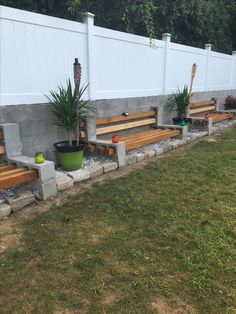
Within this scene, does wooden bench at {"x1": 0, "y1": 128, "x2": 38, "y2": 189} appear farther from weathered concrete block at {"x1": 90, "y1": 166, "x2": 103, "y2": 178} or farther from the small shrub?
the small shrub

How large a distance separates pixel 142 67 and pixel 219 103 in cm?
480

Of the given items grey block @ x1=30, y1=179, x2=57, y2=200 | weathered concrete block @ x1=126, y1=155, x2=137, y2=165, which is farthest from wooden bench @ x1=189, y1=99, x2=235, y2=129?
grey block @ x1=30, y1=179, x2=57, y2=200

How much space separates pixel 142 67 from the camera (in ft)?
18.7

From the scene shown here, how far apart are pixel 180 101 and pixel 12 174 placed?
4722 mm

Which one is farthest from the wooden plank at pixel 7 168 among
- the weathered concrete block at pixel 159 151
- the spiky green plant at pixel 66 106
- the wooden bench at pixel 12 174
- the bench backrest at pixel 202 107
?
the bench backrest at pixel 202 107

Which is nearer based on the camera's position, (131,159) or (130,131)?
(131,159)

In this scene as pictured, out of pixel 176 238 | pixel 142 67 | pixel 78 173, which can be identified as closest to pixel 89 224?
pixel 176 238

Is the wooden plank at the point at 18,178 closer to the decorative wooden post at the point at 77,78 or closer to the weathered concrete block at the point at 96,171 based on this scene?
the weathered concrete block at the point at 96,171

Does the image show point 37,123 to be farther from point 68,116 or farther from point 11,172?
point 11,172

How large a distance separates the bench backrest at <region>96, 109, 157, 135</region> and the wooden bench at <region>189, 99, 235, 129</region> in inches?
60.3

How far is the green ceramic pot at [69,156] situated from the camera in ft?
12.6

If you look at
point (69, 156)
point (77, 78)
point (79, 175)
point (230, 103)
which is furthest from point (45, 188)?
point (230, 103)

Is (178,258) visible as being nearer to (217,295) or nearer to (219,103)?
(217,295)

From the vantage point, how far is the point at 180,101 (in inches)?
260
